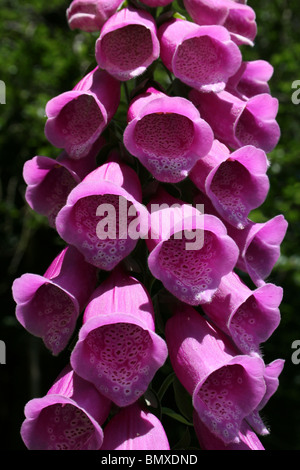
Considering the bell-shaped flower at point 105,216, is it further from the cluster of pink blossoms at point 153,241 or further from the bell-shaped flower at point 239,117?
the bell-shaped flower at point 239,117

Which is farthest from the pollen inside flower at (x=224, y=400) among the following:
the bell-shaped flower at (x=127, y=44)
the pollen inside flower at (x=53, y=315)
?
the bell-shaped flower at (x=127, y=44)

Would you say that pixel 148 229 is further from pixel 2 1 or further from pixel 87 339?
pixel 2 1

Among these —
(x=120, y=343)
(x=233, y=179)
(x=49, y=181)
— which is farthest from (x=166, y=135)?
(x=120, y=343)

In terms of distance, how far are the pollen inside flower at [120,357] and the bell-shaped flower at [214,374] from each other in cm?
7

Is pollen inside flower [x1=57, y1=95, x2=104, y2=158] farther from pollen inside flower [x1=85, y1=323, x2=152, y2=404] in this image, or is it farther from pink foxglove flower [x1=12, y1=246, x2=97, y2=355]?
pollen inside flower [x1=85, y1=323, x2=152, y2=404]

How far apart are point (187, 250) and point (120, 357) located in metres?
0.23

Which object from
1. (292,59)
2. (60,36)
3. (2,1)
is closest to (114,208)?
(292,59)

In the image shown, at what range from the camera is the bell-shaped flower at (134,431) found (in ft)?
3.06

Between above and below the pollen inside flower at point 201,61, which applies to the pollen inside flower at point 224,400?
below

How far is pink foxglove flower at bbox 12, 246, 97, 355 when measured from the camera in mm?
1043

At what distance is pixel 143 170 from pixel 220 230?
0.87 ft

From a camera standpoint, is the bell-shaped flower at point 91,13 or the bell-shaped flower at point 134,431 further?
the bell-shaped flower at point 91,13

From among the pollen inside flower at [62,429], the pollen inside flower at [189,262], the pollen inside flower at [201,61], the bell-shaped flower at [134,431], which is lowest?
the pollen inside flower at [62,429]

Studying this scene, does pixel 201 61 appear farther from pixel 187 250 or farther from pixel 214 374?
pixel 214 374
